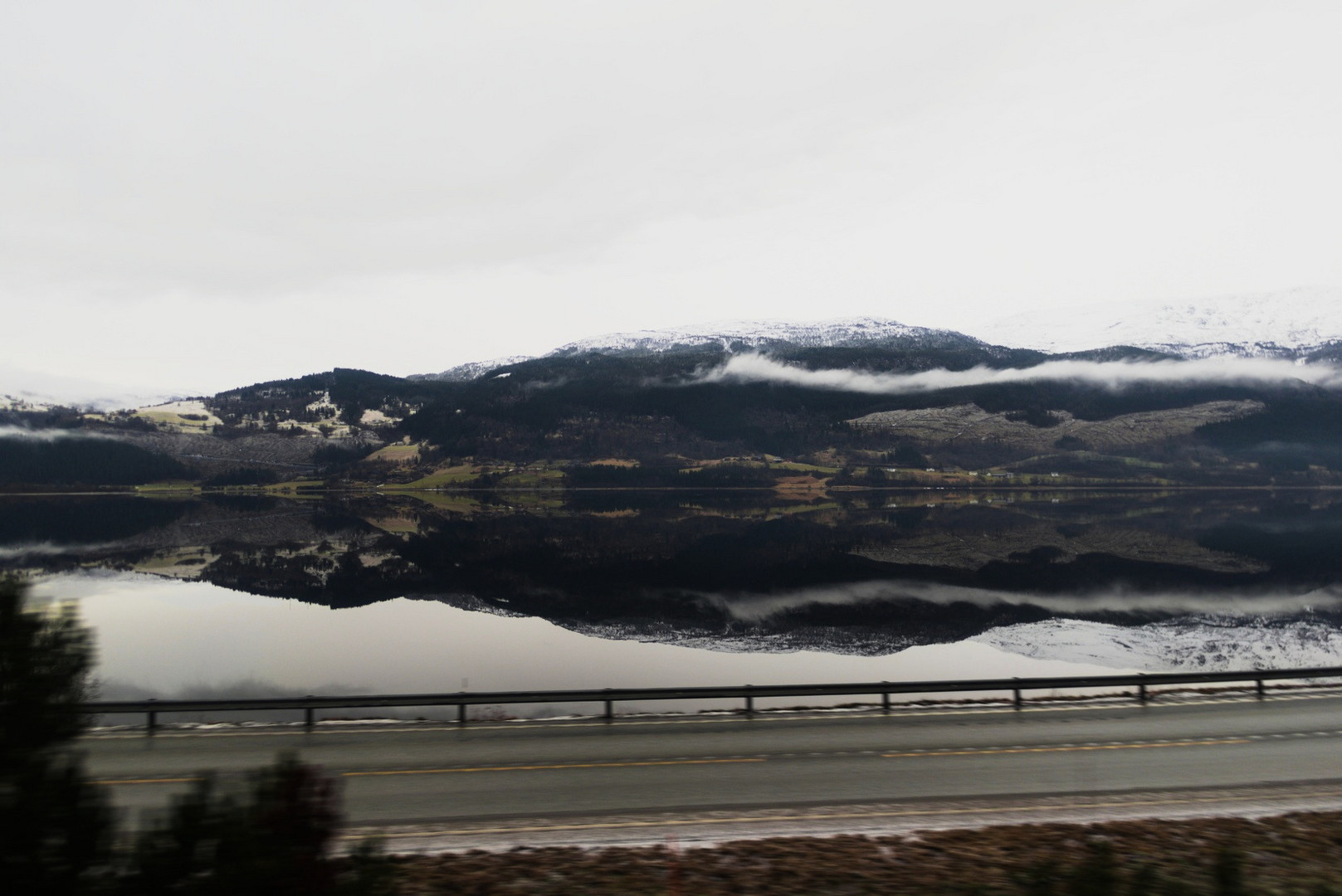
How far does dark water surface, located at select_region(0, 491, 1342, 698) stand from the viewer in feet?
124

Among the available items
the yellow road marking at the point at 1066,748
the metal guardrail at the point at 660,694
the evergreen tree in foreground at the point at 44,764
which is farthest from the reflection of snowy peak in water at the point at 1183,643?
the evergreen tree in foreground at the point at 44,764

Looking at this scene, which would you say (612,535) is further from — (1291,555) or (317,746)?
(317,746)

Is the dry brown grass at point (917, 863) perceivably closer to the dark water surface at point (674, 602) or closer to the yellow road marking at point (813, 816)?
the yellow road marking at point (813, 816)

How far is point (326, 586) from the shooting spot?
65.9 m

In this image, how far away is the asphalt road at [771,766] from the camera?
1422cm

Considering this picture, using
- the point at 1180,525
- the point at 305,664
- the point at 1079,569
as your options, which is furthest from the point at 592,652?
the point at 1180,525

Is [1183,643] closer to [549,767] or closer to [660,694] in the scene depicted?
[660,694]

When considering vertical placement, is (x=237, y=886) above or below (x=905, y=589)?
above

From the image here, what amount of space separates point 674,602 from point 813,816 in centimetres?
4374

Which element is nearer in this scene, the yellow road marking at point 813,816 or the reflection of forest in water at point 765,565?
the yellow road marking at point 813,816

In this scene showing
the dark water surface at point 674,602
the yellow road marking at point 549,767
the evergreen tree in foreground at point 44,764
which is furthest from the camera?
the dark water surface at point 674,602

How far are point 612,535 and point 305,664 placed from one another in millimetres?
70562

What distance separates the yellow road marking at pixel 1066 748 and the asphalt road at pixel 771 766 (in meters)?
0.07

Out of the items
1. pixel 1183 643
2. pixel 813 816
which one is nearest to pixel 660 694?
pixel 813 816
